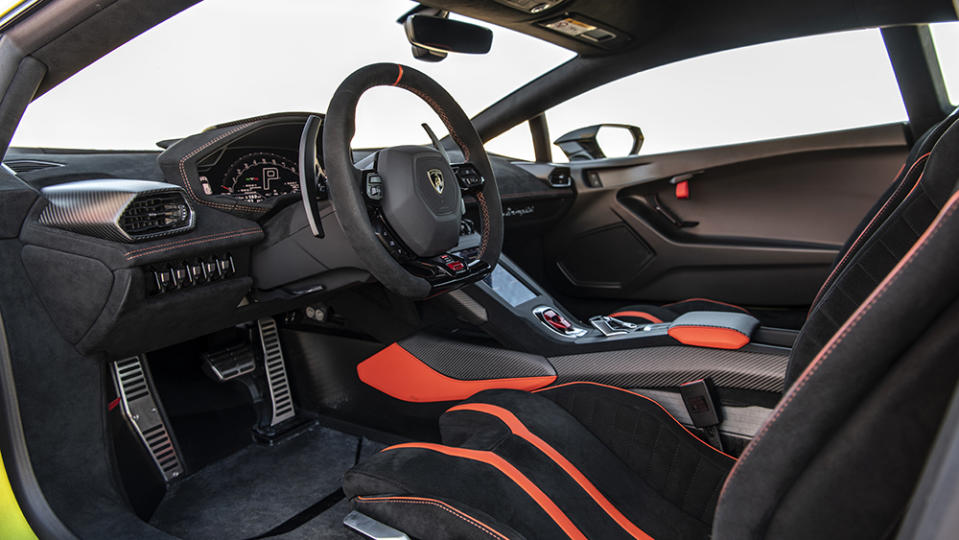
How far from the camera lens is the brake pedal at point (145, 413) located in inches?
65.2

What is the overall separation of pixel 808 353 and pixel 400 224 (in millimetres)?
822

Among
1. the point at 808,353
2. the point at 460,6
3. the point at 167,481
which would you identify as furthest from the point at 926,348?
the point at 460,6

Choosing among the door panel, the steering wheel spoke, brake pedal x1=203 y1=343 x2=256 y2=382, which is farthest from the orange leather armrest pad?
the door panel

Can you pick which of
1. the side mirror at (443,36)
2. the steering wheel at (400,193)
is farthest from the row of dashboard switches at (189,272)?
the side mirror at (443,36)

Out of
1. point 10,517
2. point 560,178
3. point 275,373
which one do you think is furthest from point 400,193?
point 560,178

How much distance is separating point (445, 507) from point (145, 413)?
1.13 m

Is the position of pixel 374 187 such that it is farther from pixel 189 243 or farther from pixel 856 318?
pixel 856 318

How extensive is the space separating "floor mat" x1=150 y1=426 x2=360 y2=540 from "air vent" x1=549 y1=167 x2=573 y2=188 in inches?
59.5

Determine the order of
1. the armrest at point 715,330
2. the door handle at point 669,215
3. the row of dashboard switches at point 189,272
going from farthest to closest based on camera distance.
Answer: the door handle at point 669,215
the armrest at point 715,330
the row of dashboard switches at point 189,272

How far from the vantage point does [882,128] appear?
220 cm

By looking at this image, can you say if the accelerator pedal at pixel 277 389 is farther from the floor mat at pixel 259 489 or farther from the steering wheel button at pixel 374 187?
the steering wheel button at pixel 374 187

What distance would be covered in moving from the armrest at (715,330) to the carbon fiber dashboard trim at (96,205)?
4.12ft

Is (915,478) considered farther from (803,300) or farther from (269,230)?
(803,300)

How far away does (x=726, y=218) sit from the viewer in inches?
101
